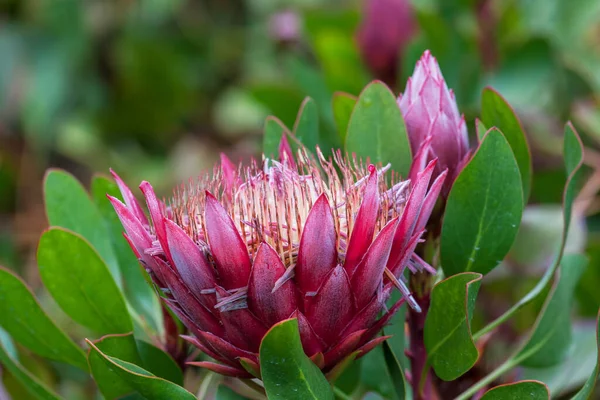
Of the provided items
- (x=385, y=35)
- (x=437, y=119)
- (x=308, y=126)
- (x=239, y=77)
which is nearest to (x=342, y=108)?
(x=308, y=126)

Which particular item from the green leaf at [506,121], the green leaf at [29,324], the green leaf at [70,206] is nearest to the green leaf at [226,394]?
the green leaf at [29,324]

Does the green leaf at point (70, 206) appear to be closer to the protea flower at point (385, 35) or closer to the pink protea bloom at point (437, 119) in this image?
the pink protea bloom at point (437, 119)

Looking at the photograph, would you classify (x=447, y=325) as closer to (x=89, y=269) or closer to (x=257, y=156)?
(x=89, y=269)

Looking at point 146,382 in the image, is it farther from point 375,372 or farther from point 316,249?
point 375,372

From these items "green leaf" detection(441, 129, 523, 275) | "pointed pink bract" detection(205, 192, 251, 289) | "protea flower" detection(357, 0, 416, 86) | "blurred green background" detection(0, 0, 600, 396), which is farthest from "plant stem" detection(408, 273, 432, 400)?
"protea flower" detection(357, 0, 416, 86)

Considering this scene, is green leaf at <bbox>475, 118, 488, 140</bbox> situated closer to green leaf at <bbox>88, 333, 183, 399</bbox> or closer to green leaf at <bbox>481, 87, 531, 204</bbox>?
green leaf at <bbox>481, 87, 531, 204</bbox>

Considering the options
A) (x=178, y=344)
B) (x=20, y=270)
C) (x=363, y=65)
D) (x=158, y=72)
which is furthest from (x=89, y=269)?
(x=158, y=72)
